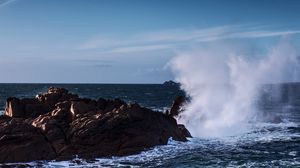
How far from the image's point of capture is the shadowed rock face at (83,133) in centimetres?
3688

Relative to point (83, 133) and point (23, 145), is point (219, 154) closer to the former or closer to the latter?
point (83, 133)

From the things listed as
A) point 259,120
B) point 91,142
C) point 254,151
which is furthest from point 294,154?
point 259,120

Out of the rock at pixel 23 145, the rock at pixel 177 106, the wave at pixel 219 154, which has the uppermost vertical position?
the rock at pixel 177 106

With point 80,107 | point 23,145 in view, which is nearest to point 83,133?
point 23,145

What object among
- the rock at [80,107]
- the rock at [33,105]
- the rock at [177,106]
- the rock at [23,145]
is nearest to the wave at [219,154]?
the rock at [23,145]

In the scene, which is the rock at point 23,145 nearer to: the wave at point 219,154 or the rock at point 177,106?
the wave at point 219,154

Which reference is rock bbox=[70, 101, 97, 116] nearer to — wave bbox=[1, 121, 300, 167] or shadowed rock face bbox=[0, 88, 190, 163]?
shadowed rock face bbox=[0, 88, 190, 163]

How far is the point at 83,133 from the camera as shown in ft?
129

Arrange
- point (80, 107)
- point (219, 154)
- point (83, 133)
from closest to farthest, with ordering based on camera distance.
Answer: point (219, 154) < point (83, 133) < point (80, 107)

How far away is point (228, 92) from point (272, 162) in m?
31.8

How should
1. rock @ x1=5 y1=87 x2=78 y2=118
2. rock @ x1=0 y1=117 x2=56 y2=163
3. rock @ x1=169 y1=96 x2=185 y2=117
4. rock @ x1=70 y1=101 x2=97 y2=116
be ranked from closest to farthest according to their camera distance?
rock @ x1=0 y1=117 x2=56 y2=163, rock @ x1=70 y1=101 x2=97 y2=116, rock @ x1=5 y1=87 x2=78 y2=118, rock @ x1=169 y1=96 x2=185 y2=117

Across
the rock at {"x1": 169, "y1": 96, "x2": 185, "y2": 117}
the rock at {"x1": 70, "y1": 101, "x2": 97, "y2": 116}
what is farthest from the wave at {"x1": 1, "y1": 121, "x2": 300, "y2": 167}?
the rock at {"x1": 169, "y1": 96, "x2": 185, "y2": 117}

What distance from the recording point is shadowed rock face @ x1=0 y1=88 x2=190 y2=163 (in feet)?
121

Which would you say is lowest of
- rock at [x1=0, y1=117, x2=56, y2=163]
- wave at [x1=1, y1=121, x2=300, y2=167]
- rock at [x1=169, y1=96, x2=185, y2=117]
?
wave at [x1=1, y1=121, x2=300, y2=167]
